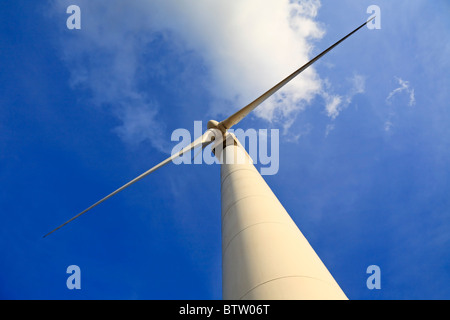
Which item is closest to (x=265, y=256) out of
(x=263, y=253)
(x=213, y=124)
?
(x=263, y=253)

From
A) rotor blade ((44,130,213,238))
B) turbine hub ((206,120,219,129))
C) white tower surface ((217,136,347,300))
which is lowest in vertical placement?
white tower surface ((217,136,347,300))

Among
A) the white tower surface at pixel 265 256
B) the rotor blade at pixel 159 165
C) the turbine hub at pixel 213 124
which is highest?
the turbine hub at pixel 213 124

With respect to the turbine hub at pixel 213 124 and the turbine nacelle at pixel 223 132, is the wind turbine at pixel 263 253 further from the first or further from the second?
the turbine hub at pixel 213 124

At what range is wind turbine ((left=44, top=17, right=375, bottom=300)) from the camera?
17.6 feet

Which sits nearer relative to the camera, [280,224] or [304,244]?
[304,244]

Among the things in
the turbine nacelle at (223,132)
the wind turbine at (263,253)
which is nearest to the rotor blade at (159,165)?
the turbine nacelle at (223,132)

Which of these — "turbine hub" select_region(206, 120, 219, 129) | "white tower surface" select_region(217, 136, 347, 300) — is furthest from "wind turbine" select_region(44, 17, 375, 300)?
"turbine hub" select_region(206, 120, 219, 129)

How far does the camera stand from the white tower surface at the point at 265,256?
5.33 m

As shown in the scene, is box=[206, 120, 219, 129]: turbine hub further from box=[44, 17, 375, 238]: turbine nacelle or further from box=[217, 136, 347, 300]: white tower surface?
box=[217, 136, 347, 300]: white tower surface
